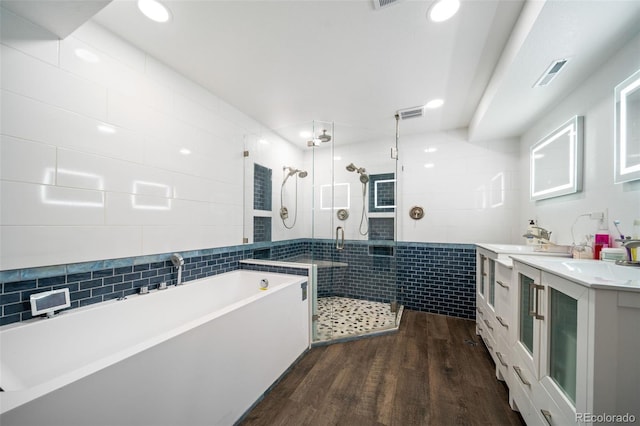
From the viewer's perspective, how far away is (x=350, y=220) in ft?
10.1

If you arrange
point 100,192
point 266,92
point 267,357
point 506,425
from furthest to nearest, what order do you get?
1. point 266,92
2. point 267,357
3. point 100,192
4. point 506,425

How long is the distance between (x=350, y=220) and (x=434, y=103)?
1647mm

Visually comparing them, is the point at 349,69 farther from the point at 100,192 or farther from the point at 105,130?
the point at 100,192

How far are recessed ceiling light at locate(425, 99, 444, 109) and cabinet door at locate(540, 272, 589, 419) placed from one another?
2.03 metres

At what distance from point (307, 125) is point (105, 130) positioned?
2.15 metres

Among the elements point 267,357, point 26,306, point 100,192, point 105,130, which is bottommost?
point 267,357

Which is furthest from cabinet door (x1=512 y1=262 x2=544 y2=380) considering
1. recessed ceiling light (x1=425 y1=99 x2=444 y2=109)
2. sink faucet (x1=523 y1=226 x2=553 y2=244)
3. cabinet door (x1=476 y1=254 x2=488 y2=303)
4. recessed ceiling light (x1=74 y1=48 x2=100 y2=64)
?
recessed ceiling light (x1=74 y1=48 x2=100 y2=64)

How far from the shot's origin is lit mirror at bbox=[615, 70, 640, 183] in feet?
4.26

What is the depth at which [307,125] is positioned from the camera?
3205 mm

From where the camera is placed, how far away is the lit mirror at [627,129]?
1.30m

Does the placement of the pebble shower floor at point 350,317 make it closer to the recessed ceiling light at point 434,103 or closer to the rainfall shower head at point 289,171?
the rainfall shower head at point 289,171

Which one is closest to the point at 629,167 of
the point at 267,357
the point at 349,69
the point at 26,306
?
the point at 349,69

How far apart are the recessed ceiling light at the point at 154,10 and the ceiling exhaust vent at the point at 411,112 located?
7.58ft

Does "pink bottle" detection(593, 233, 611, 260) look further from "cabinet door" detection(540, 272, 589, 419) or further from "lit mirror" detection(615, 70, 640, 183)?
"cabinet door" detection(540, 272, 589, 419)
